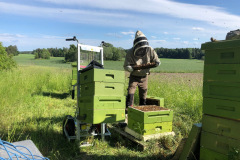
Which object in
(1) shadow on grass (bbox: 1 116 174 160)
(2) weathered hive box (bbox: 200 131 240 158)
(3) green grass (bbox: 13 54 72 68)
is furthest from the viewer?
(3) green grass (bbox: 13 54 72 68)

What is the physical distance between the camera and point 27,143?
200cm

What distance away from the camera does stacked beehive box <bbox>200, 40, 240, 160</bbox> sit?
2.56 metres

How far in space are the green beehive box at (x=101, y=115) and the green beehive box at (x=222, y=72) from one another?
1694 mm

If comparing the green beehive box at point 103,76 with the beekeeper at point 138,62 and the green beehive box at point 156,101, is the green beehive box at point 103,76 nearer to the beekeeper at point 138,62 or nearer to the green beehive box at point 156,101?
the beekeeper at point 138,62

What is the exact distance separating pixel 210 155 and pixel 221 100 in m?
0.84

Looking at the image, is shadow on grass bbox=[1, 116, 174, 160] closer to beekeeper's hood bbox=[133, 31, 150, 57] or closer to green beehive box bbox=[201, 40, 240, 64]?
green beehive box bbox=[201, 40, 240, 64]

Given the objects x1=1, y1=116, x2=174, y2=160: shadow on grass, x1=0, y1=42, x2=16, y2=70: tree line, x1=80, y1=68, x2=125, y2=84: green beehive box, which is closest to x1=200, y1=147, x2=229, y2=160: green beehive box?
x1=1, y1=116, x2=174, y2=160: shadow on grass

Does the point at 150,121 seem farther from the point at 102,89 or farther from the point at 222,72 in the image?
the point at 222,72

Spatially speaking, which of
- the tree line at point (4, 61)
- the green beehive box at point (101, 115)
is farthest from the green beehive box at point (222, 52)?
the tree line at point (4, 61)

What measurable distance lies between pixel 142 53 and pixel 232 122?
3.07 m

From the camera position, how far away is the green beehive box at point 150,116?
4.06 meters

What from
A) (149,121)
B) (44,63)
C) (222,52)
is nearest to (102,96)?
(149,121)

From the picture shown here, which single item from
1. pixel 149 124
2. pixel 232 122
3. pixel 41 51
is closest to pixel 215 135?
pixel 232 122

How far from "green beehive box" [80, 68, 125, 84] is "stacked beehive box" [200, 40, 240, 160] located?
4.96 ft
